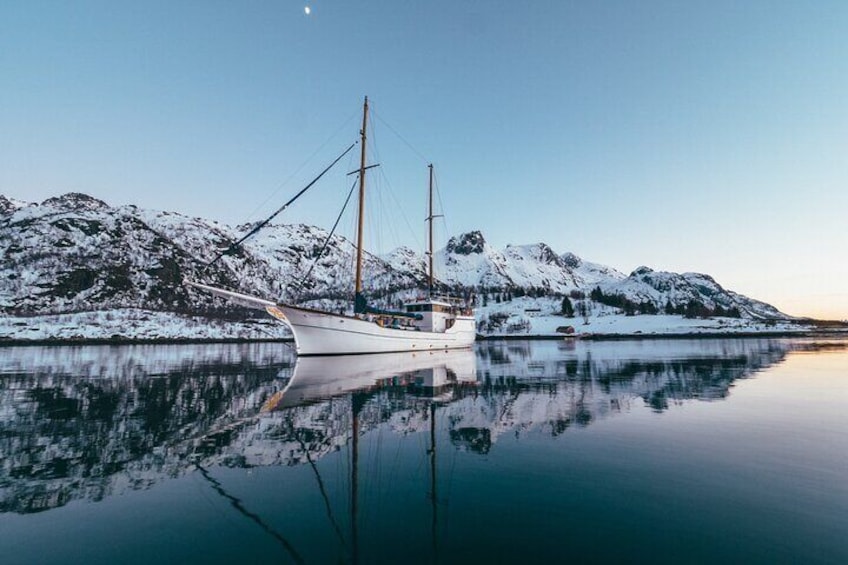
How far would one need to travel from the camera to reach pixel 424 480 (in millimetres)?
8805

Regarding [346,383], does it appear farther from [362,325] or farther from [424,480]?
[362,325]

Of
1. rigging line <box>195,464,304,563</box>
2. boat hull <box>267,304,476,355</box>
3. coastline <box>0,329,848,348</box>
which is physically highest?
boat hull <box>267,304,476,355</box>

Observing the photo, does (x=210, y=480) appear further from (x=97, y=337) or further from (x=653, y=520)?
(x=97, y=337)

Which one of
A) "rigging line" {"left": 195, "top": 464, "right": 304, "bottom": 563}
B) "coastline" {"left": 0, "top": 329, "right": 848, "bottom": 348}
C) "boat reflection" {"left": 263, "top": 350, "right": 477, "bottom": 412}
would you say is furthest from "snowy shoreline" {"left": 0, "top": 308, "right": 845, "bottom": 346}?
"rigging line" {"left": 195, "top": 464, "right": 304, "bottom": 563}

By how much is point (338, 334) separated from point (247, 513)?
36.6 meters

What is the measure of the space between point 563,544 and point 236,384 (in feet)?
74.1

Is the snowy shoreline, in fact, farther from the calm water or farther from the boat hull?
the calm water

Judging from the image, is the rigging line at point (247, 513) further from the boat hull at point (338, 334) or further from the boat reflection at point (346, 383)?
the boat hull at point (338, 334)

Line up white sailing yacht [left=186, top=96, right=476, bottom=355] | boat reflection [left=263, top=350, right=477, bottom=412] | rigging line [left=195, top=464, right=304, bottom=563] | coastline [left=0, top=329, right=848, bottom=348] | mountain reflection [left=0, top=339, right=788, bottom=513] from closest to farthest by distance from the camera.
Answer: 1. rigging line [left=195, top=464, right=304, bottom=563]
2. mountain reflection [left=0, top=339, right=788, bottom=513]
3. boat reflection [left=263, top=350, right=477, bottom=412]
4. white sailing yacht [left=186, top=96, right=476, bottom=355]
5. coastline [left=0, top=329, right=848, bottom=348]

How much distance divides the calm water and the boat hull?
22.5 metres

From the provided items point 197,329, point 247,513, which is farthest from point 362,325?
point 197,329

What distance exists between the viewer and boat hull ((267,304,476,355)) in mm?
40625

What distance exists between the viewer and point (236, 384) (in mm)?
23859

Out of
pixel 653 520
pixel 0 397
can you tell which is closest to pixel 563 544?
pixel 653 520
